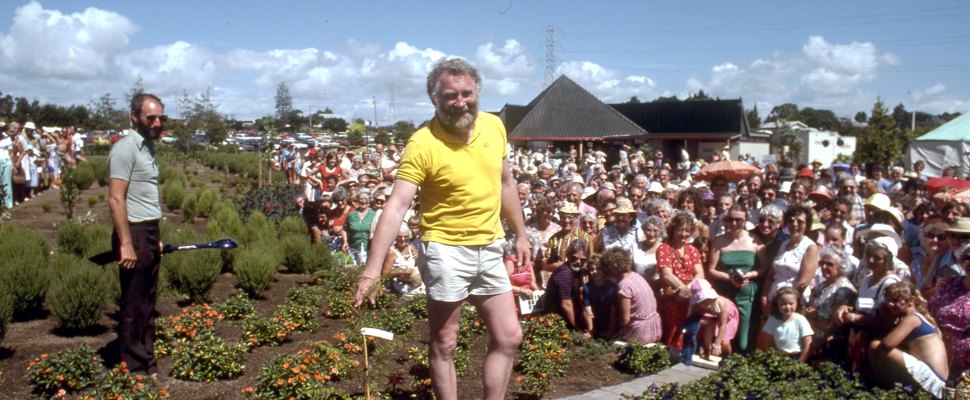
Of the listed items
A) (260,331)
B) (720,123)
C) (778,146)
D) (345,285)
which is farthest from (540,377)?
(778,146)

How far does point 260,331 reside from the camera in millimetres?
6738

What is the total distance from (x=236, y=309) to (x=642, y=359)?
11.9ft

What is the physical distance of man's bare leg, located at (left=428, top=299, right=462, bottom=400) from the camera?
3.77 m

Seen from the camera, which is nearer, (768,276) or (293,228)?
(768,276)

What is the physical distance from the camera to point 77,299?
6.62 metres

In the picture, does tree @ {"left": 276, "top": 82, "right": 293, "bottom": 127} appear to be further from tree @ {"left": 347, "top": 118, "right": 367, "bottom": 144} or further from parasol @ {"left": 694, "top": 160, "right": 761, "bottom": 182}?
parasol @ {"left": 694, "top": 160, "right": 761, "bottom": 182}

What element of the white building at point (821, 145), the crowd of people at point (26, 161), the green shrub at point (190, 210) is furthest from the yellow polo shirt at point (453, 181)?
the white building at point (821, 145)

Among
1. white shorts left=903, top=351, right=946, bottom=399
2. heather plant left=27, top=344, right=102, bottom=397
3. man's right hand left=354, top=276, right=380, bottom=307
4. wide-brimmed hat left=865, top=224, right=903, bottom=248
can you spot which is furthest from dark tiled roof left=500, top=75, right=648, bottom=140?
man's right hand left=354, top=276, right=380, bottom=307

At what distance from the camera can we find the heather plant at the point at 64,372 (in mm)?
5074

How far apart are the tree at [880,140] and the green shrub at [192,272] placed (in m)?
37.8

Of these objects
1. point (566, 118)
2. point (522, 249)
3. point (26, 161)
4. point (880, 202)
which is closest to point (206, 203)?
point (26, 161)

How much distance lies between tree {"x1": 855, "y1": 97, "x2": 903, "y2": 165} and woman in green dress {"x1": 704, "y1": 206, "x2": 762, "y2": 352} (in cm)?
3632

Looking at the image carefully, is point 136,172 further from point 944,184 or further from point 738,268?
point 944,184

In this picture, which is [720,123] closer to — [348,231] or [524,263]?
[348,231]
